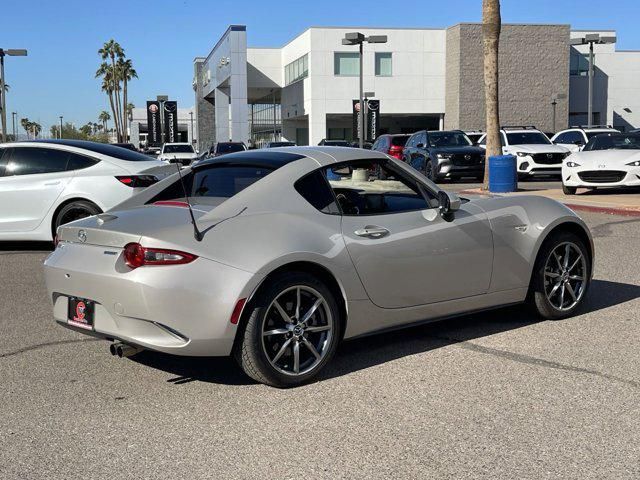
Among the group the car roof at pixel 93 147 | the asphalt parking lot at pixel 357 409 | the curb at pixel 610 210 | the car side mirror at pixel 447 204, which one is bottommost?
the asphalt parking lot at pixel 357 409

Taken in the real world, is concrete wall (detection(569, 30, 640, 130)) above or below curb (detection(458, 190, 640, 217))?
above

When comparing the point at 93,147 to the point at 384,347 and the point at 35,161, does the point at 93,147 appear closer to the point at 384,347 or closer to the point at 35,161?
the point at 35,161

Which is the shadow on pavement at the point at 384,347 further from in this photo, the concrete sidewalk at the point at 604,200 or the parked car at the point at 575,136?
the parked car at the point at 575,136

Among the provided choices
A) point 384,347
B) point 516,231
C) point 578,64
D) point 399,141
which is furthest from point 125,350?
point 578,64

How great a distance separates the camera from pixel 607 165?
17.0 m

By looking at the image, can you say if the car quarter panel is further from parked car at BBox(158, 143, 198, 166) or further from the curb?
parked car at BBox(158, 143, 198, 166)

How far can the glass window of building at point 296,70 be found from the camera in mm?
54641

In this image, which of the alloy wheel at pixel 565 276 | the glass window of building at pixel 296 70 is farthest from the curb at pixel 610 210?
the glass window of building at pixel 296 70

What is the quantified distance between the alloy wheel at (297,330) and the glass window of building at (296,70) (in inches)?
2004

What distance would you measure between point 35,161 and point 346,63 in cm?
4496

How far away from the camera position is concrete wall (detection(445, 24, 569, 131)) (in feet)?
170

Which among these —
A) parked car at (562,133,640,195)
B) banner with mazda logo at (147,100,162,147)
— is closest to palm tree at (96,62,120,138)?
banner with mazda logo at (147,100,162,147)

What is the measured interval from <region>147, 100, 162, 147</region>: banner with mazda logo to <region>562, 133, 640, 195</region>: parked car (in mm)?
39667

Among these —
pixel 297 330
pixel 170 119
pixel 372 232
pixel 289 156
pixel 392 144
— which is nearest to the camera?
pixel 297 330
